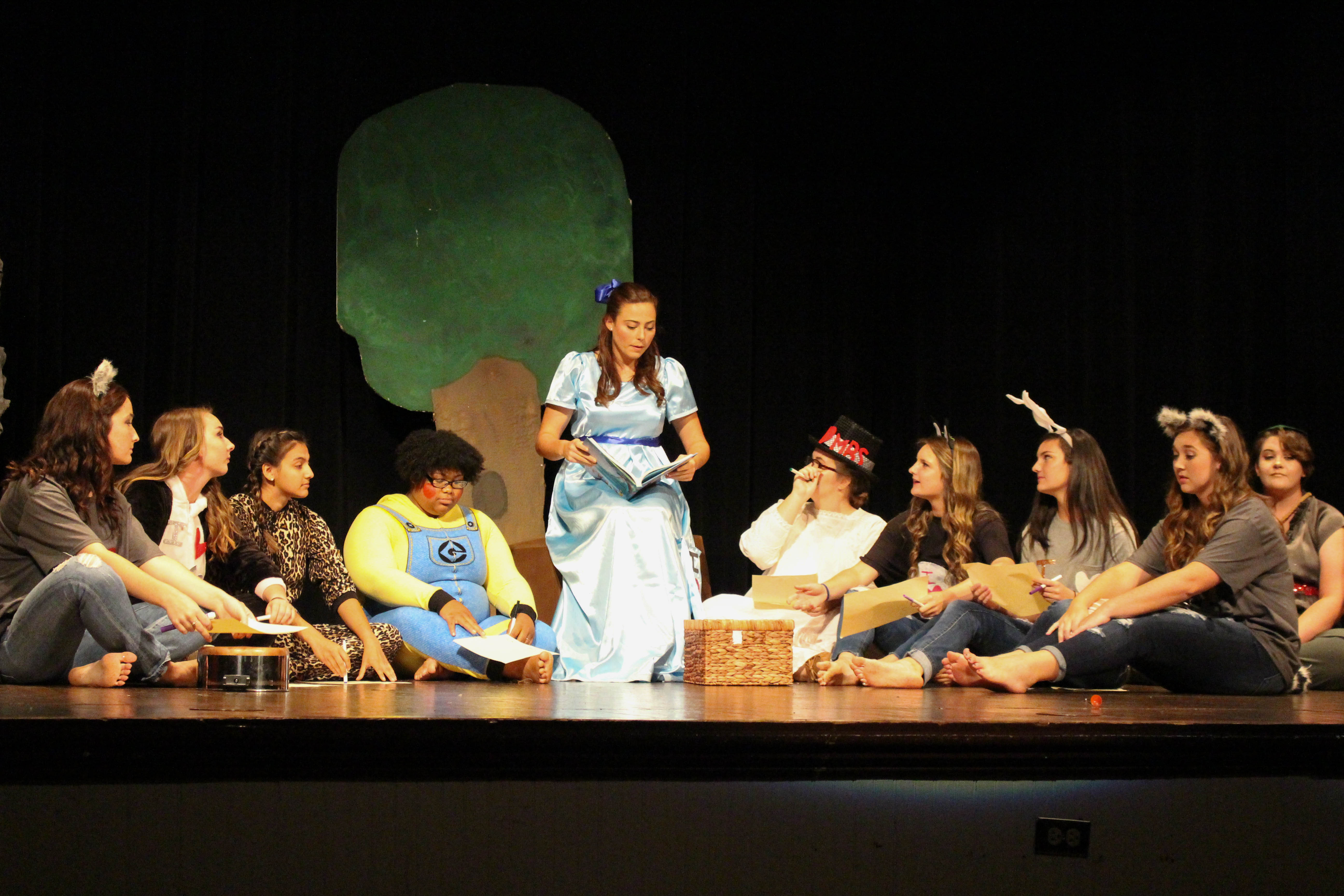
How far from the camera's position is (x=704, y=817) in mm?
1751

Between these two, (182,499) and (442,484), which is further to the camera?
(442,484)

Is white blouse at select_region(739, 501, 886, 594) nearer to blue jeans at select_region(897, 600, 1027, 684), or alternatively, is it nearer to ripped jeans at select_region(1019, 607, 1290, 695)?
blue jeans at select_region(897, 600, 1027, 684)

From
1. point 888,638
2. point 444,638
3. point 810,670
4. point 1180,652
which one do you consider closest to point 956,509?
point 888,638

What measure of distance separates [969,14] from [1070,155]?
0.75m

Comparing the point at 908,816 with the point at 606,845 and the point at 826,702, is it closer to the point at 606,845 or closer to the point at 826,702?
the point at 606,845

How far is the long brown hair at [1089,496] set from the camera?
3.95m

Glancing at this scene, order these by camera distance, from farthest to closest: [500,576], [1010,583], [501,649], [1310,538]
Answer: [500,576]
[1310,538]
[501,649]
[1010,583]

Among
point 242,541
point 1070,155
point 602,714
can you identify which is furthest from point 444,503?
point 1070,155

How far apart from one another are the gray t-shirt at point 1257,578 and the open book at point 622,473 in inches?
57.2

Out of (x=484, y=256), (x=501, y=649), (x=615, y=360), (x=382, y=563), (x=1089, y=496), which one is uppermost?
(x=484, y=256)

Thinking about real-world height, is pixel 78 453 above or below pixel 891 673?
above

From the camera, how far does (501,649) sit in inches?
135

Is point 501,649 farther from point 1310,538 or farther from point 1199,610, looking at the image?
point 1310,538

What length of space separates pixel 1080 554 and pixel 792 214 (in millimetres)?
2123
